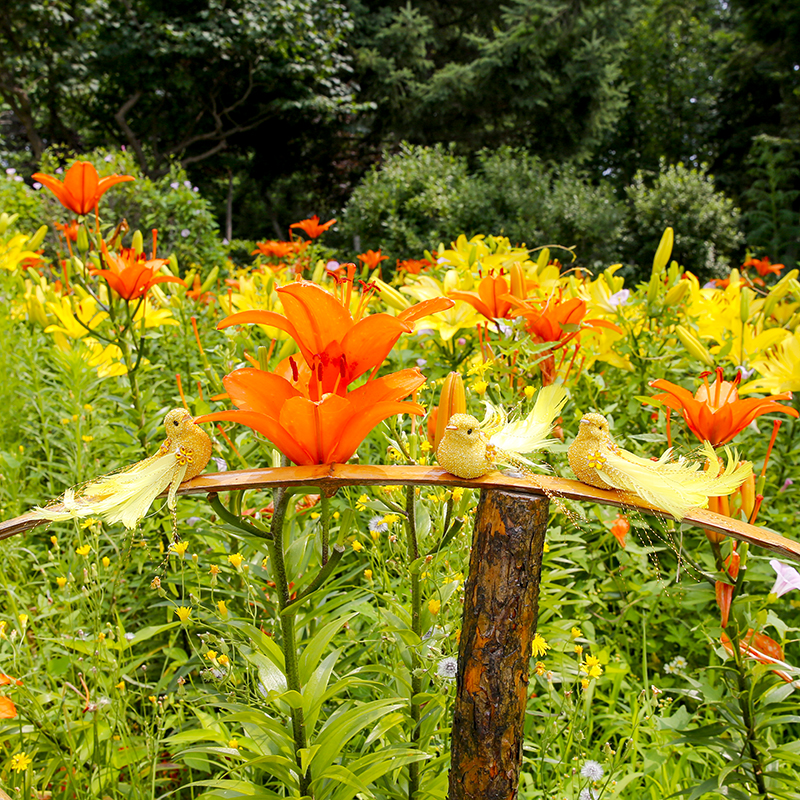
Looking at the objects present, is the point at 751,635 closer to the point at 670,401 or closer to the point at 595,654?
the point at 670,401

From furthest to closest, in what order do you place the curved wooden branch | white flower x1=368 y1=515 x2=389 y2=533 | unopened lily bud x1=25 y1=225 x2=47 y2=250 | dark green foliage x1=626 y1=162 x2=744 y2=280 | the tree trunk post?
dark green foliage x1=626 y1=162 x2=744 y2=280 < unopened lily bud x1=25 y1=225 x2=47 y2=250 < white flower x1=368 y1=515 x2=389 y2=533 < the tree trunk post < the curved wooden branch

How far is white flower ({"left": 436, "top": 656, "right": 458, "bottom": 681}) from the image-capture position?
2.77 ft

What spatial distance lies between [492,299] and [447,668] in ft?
2.44

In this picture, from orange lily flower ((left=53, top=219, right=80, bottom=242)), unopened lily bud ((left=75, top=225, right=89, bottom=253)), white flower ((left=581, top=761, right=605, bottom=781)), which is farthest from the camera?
orange lily flower ((left=53, top=219, right=80, bottom=242))

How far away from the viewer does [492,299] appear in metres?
1.26

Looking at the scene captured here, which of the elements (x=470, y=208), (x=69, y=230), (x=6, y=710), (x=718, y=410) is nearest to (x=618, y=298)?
(x=718, y=410)

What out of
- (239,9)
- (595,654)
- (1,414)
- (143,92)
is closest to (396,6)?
(239,9)

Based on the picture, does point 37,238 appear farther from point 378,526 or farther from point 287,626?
point 287,626

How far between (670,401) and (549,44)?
37.3 ft

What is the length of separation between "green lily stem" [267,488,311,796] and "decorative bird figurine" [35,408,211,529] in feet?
0.31

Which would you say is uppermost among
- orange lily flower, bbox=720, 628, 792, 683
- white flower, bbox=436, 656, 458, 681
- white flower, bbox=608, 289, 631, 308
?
white flower, bbox=608, 289, 631, 308

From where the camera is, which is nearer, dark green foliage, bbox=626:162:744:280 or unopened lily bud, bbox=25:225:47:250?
unopened lily bud, bbox=25:225:47:250

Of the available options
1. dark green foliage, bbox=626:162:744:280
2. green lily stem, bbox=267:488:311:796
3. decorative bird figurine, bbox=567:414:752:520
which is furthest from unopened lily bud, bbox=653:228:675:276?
dark green foliage, bbox=626:162:744:280

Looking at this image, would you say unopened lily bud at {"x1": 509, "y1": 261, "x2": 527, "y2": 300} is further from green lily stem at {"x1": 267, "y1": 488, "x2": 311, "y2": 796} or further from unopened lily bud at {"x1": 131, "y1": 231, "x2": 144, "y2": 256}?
unopened lily bud at {"x1": 131, "y1": 231, "x2": 144, "y2": 256}
